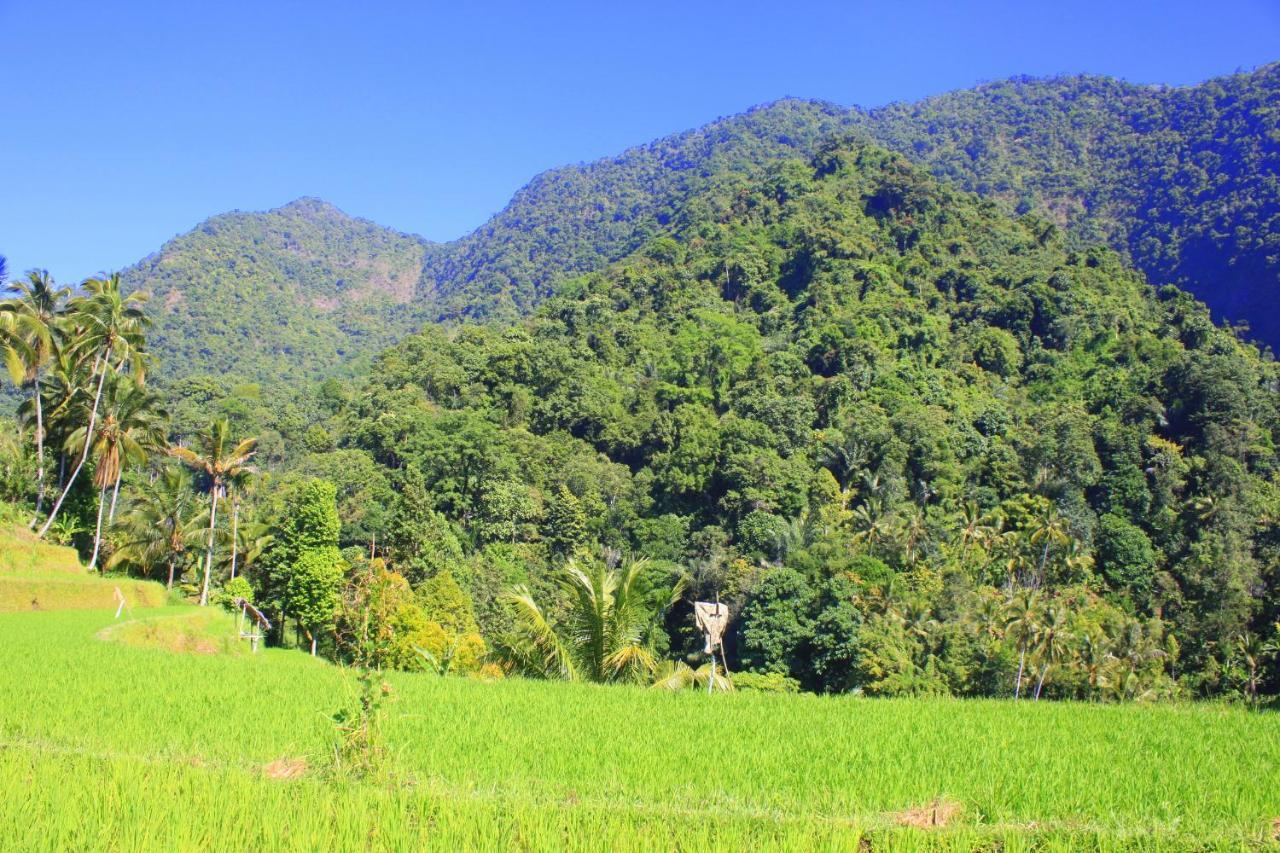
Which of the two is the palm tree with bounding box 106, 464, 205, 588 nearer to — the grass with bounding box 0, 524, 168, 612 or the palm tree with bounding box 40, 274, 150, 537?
the palm tree with bounding box 40, 274, 150, 537

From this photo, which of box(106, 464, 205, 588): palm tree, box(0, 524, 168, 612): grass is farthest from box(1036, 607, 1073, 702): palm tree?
box(106, 464, 205, 588): palm tree

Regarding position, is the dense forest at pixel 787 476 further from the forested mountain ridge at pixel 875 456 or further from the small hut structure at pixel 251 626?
the small hut structure at pixel 251 626

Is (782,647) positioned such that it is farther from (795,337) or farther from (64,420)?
(795,337)

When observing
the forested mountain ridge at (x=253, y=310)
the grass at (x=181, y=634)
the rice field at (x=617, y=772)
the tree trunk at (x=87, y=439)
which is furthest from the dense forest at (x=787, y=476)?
the forested mountain ridge at (x=253, y=310)

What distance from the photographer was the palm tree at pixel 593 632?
13219 millimetres

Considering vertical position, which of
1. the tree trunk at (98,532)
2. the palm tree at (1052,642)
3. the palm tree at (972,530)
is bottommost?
the palm tree at (1052,642)

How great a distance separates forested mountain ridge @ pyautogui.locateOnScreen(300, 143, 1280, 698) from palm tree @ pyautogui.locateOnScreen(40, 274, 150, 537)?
12.2 m

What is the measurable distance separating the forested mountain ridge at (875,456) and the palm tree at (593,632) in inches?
742

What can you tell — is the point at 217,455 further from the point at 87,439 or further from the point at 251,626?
the point at 251,626

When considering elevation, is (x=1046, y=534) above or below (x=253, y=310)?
below

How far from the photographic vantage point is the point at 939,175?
153 meters

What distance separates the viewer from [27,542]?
2462 cm

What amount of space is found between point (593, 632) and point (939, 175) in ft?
513

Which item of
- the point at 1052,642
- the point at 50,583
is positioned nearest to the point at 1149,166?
the point at 1052,642
